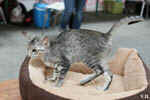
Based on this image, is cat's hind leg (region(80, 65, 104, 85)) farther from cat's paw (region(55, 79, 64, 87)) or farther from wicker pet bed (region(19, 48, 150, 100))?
cat's paw (region(55, 79, 64, 87))

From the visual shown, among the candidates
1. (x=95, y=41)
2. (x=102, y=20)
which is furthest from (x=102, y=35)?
(x=102, y=20)

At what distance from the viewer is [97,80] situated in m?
1.84

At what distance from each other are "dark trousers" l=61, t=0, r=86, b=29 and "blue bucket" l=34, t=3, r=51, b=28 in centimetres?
83

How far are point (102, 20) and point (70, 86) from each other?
9.81ft

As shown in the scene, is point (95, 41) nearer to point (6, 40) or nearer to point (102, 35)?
point (102, 35)

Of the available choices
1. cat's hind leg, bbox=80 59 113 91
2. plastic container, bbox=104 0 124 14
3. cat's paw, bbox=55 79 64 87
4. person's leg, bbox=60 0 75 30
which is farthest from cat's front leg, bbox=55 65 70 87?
plastic container, bbox=104 0 124 14

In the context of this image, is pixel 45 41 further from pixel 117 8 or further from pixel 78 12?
pixel 117 8

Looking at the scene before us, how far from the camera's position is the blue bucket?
3.62m

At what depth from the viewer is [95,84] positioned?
5.90ft

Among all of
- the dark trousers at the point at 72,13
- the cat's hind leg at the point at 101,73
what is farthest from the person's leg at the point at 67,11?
the cat's hind leg at the point at 101,73

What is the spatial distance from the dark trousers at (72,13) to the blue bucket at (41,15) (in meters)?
0.83

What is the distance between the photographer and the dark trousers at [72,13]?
2754 mm

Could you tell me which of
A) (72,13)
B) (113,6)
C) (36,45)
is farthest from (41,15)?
(36,45)

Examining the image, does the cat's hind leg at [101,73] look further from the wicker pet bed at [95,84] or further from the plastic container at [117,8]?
the plastic container at [117,8]
